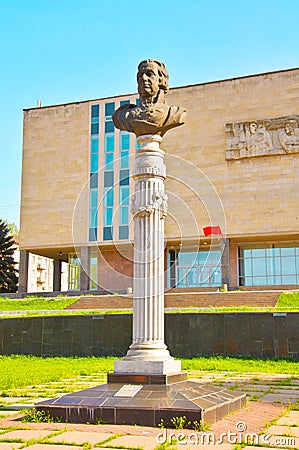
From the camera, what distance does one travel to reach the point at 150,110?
8.13 meters

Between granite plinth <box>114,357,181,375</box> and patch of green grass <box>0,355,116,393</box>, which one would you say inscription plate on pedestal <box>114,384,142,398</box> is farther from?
patch of green grass <box>0,355,116,393</box>

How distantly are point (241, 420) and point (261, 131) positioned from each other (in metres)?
30.4

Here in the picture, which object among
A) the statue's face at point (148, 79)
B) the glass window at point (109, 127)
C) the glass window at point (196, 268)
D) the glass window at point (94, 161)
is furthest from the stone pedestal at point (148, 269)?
the glass window at point (109, 127)

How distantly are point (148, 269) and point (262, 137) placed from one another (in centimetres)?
2871

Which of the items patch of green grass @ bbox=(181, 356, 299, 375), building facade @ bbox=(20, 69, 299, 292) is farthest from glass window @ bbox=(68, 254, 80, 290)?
patch of green grass @ bbox=(181, 356, 299, 375)

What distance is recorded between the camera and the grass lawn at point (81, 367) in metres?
10.8

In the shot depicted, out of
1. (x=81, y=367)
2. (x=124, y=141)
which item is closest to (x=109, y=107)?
(x=124, y=141)

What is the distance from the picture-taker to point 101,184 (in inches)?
1540

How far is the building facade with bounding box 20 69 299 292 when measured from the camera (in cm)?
3450

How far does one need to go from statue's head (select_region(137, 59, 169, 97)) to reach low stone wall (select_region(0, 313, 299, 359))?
328 inches

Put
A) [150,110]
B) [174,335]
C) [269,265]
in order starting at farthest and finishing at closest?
[269,265] < [174,335] < [150,110]

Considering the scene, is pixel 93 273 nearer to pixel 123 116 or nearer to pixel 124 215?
pixel 124 215

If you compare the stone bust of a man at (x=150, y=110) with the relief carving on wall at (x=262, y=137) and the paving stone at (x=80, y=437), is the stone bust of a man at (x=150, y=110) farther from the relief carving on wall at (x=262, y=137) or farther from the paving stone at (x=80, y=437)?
the relief carving on wall at (x=262, y=137)

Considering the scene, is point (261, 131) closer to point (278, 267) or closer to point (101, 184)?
point (278, 267)
